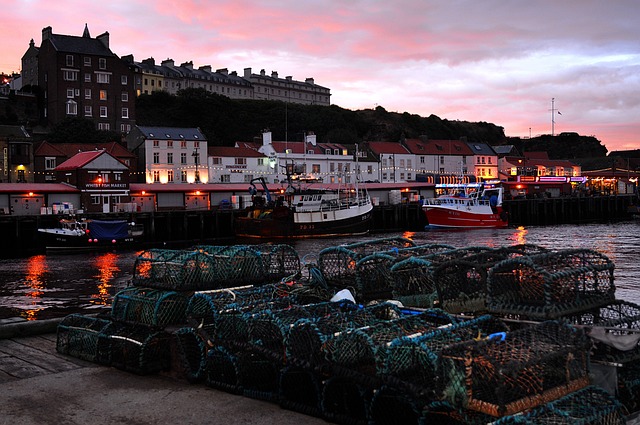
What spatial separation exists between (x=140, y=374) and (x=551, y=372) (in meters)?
5.88

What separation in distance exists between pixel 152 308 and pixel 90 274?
21513 mm

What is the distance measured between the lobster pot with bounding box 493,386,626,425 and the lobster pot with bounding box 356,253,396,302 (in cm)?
469

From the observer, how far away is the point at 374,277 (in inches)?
422

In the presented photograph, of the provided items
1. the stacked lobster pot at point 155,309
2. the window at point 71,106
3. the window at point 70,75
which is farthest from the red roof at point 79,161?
the stacked lobster pot at point 155,309

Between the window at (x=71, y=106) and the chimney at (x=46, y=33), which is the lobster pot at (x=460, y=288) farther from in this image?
the chimney at (x=46, y=33)

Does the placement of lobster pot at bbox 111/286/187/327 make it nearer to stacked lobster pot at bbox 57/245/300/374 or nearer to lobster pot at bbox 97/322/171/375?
stacked lobster pot at bbox 57/245/300/374

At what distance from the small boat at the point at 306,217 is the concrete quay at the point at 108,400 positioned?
1619 inches

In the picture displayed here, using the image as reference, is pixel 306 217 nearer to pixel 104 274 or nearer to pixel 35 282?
pixel 104 274

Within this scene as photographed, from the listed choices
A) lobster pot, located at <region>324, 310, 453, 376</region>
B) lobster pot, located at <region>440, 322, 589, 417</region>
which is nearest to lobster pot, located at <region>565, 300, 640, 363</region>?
lobster pot, located at <region>440, 322, 589, 417</region>

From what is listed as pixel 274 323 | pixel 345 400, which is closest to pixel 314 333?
pixel 274 323

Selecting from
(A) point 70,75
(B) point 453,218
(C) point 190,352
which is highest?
(A) point 70,75

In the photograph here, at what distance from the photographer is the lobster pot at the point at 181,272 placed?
1061 centimetres

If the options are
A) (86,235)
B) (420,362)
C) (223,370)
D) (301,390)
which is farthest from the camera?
(86,235)

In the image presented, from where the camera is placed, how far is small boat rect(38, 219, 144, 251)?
4169 centimetres
